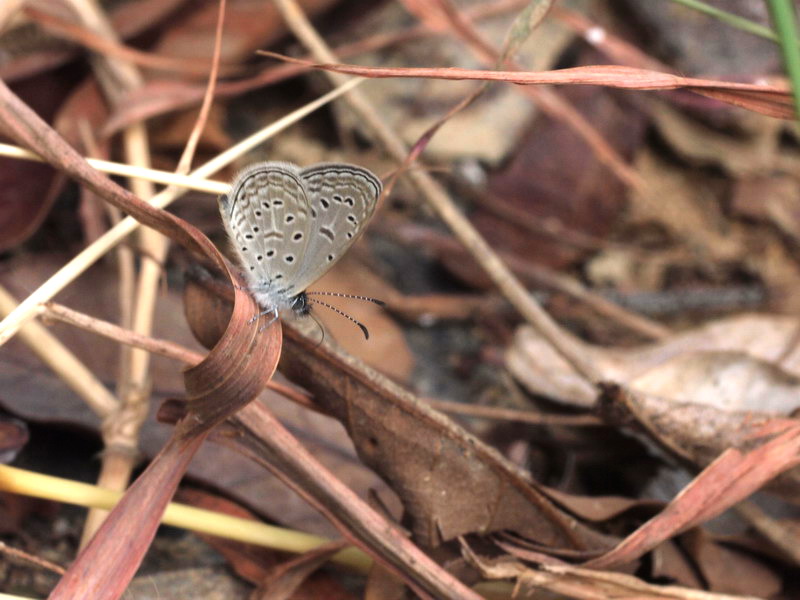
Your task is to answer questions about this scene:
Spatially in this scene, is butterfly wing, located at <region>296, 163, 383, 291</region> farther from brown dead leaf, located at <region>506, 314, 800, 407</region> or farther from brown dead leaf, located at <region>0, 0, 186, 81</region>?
brown dead leaf, located at <region>0, 0, 186, 81</region>

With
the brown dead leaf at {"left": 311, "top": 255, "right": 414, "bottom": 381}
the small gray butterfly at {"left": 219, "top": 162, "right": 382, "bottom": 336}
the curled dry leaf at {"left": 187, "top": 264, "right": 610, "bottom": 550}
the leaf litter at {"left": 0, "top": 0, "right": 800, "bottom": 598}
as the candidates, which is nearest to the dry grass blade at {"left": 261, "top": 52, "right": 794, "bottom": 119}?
the leaf litter at {"left": 0, "top": 0, "right": 800, "bottom": 598}

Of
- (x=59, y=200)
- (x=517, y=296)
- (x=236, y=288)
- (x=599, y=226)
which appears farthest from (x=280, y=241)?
(x=599, y=226)

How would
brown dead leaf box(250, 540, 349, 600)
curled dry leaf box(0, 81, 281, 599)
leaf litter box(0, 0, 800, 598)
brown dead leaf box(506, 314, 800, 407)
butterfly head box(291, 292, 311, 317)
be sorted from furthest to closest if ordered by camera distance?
brown dead leaf box(506, 314, 800, 407)
butterfly head box(291, 292, 311, 317)
brown dead leaf box(250, 540, 349, 600)
leaf litter box(0, 0, 800, 598)
curled dry leaf box(0, 81, 281, 599)

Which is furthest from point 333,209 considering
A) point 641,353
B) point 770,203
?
point 770,203

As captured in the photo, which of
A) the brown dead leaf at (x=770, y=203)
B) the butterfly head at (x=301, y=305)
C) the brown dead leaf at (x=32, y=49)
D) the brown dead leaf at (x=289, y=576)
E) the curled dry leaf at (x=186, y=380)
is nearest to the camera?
the curled dry leaf at (x=186, y=380)

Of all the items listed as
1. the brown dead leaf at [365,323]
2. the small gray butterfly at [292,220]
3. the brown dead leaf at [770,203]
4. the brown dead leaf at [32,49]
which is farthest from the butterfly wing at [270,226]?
the brown dead leaf at [770,203]

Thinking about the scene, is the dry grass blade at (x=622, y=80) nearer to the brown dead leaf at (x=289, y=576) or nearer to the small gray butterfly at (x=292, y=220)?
the small gray butterfly at (x=292, y=220)

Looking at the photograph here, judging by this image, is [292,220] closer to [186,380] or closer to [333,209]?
[333,209]

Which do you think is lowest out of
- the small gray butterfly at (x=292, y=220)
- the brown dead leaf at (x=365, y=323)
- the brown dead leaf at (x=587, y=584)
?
the brown dead leaf at (x=587, y=584)

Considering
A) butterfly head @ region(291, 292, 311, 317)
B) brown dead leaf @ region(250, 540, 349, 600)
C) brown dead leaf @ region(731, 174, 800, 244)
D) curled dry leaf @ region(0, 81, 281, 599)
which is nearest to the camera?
curled dry leaf @ region(0, 81, 281, 599)
